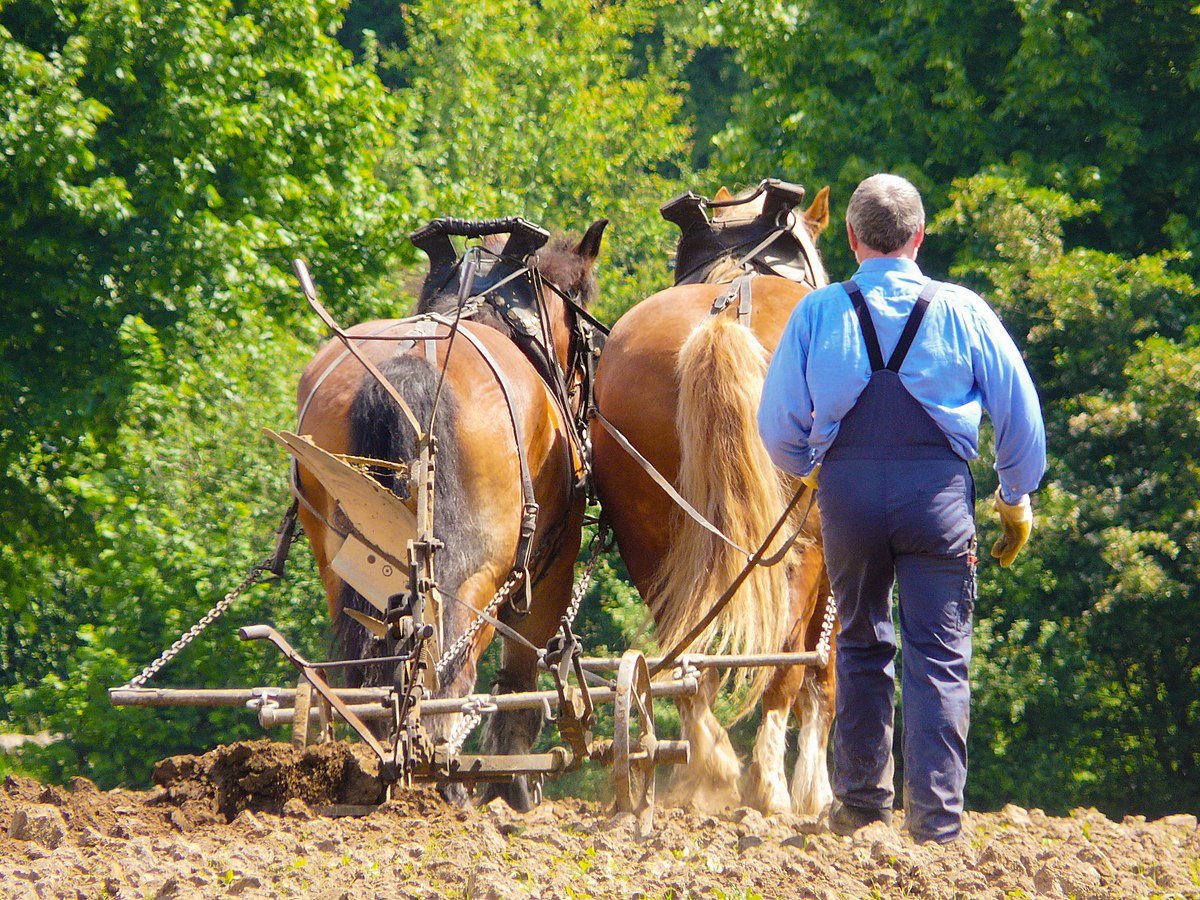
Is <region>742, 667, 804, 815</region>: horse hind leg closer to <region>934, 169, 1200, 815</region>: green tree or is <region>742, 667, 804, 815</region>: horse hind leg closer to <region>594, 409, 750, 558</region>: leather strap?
<region>594, 409, 750, 558</region>: leather strap

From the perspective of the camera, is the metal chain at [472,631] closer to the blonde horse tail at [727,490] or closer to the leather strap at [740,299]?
the blonde horse tail at [727,490]

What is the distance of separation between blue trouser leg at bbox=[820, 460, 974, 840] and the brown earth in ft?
0.71

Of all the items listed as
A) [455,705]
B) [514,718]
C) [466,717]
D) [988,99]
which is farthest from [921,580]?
[988,99]

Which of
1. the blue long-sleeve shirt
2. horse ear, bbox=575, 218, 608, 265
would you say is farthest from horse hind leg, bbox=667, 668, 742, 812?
horse ear, bbox=575, 218, 608, 265

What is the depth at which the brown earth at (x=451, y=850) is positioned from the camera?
3137mm

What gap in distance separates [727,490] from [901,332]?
56.2 inches

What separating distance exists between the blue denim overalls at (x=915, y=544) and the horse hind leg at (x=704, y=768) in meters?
1.48

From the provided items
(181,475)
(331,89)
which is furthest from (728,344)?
(331,89)

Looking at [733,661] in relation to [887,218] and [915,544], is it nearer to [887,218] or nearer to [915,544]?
[915,544]

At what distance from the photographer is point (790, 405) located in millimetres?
3852

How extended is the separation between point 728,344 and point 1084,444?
493cm

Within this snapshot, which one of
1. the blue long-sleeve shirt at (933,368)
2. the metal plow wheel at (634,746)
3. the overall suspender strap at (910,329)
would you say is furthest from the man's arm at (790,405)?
the metal plow wheel at (634,746)

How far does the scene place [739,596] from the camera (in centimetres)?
504

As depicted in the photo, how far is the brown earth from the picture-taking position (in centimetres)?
314
